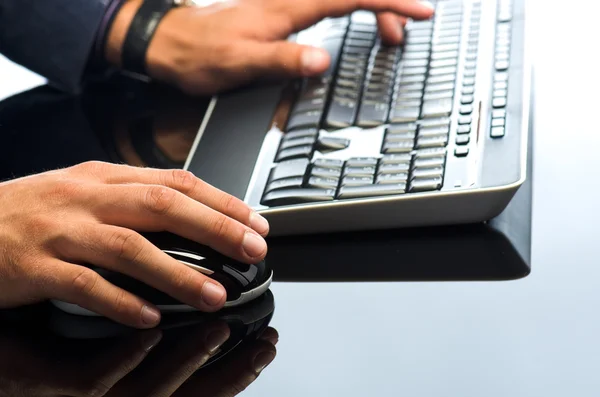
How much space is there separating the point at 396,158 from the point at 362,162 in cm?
3

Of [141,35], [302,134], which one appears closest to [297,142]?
[302,134]

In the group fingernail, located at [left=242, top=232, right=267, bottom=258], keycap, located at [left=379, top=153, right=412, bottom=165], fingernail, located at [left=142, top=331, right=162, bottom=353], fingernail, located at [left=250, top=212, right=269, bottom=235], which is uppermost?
keycap, located at [left=379, top=153, right=412, bottom=165]

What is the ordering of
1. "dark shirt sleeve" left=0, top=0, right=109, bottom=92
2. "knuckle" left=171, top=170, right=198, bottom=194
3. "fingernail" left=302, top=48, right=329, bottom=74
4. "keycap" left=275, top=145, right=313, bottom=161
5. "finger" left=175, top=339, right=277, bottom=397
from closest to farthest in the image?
"finger" left=175, top=339, right=277, bottom=397, "knuckle" left=171, top=170, right=198, bottom=194, "keycap" left=275, top=145, right=313, bottom=161, "fingernail" left=302, top=48, right=329, bottom=74, "dark shirt sleeve" left=0, top=0, right=109, bottom=92

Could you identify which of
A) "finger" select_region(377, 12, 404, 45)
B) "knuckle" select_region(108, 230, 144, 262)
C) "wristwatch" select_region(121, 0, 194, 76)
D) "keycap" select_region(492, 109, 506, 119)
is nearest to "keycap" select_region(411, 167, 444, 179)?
"keycap" select_region(492, 109, 506, 119)

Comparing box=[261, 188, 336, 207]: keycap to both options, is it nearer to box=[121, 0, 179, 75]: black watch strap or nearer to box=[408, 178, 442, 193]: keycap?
box=[408, 178, 442, 193]: keycap

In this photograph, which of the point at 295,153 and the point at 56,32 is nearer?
the point at 295,153

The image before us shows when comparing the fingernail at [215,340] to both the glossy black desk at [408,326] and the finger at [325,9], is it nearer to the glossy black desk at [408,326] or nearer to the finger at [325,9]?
the glossy black desk at [408,326]

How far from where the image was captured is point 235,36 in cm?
106

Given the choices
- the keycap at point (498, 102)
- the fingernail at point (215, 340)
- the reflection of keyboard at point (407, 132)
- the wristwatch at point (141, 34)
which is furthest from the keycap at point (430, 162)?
the wristwatch at point (141, 34)

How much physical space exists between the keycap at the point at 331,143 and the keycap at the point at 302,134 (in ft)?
0.04

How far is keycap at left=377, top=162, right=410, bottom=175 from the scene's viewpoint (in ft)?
2.45

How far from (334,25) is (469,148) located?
15.3 inches

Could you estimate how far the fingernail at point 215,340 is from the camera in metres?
0.63

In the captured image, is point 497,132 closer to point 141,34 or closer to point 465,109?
point 465,109
